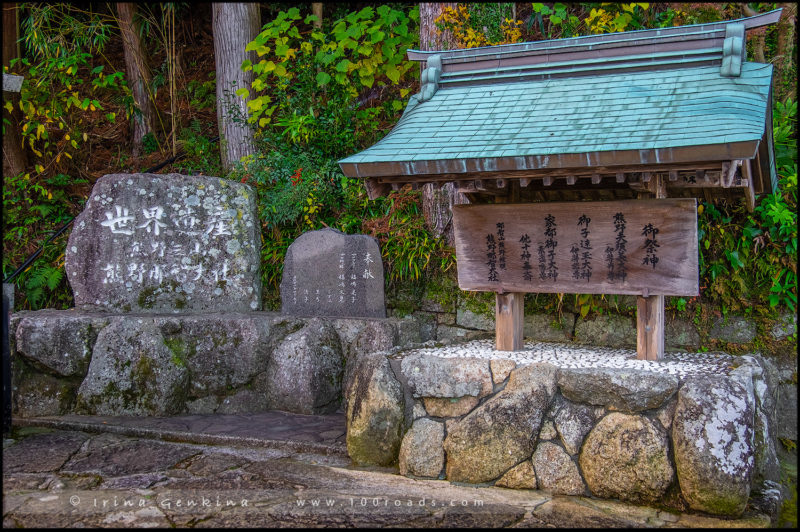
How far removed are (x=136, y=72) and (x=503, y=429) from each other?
1008cm

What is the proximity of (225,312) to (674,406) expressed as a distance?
4.96 meters

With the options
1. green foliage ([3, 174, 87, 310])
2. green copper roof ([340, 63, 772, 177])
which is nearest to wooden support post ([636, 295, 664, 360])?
green copper roof ([340, 63, 772, 177])

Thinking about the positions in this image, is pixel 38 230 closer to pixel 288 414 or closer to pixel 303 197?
pixel 303 197

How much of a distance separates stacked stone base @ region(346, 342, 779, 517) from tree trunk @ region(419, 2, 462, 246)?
9.37ft

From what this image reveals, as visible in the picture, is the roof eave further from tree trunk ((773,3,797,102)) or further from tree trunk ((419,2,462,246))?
tree trunk ((773,3,797,102))

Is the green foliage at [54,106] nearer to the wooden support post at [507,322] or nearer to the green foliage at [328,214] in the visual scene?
the green foliage at [328,214]

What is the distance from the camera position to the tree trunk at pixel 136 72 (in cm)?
1194

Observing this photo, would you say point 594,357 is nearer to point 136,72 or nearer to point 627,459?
point 627,459

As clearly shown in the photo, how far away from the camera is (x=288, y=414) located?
22.7 ft

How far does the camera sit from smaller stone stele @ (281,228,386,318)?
738 centimetres

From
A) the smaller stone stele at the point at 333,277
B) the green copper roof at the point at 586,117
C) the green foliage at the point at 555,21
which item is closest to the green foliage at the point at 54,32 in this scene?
the smaller stone stele at the point at 333,277

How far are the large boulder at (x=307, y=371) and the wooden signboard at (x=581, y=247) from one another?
74.8 inches

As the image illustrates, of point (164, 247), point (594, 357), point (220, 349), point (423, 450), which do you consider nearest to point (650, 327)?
point (594, 357)

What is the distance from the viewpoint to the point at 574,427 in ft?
16.1
